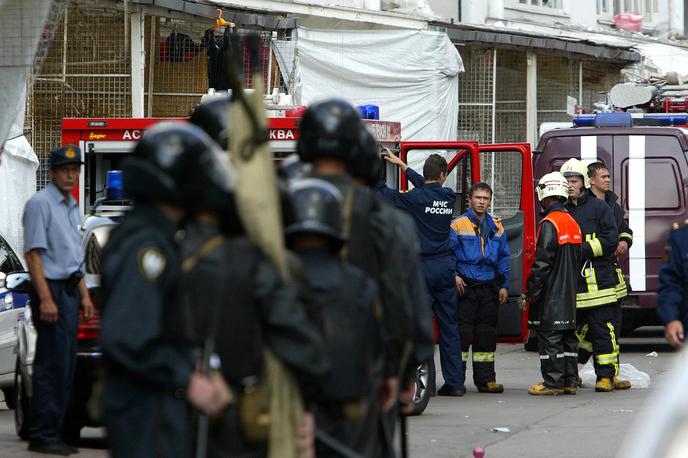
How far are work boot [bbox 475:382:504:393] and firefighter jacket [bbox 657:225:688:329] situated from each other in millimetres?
5089

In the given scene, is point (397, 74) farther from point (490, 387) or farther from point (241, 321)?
point (241, 321)

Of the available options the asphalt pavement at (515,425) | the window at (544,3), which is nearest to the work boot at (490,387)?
the asphalt pavement at (515,425)

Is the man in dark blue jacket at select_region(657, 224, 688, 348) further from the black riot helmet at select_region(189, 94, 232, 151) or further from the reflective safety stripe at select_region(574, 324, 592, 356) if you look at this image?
the reflective safety stripe at select_region(574, 324, 592, 356)

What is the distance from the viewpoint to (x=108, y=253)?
5098 millimetres

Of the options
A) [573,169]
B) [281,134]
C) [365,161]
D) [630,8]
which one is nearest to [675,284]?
[365,161]

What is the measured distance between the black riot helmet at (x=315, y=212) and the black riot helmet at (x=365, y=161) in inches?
30.4

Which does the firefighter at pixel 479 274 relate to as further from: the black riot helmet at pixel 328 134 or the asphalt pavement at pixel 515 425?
Result: the black riot helmet at pixel 328 134

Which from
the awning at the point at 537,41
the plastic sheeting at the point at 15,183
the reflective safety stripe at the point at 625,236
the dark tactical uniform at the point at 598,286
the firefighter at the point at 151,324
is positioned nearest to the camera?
the firefighter at the point at 151,324

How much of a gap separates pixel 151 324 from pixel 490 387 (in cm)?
870

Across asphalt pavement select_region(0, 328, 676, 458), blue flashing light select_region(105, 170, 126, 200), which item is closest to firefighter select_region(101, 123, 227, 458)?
asphalt pavement select_region(0, 328, 676, 458)

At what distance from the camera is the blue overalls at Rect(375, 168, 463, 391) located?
1222 centimetres

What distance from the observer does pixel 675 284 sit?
326 inches

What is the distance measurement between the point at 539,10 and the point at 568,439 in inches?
774

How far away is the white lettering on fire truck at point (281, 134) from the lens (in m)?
13.5
